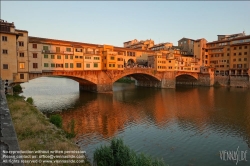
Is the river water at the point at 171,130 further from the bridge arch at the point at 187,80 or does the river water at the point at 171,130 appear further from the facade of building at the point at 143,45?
the facade of building at the point at 143,45

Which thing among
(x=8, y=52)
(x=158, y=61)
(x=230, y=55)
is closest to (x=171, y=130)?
(x=8, y=52)

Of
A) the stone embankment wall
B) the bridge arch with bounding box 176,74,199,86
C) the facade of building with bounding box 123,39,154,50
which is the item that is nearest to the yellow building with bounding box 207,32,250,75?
the bridge arch with bounding box 176,74,199,86

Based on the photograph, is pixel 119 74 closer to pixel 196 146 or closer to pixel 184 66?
pixel 184 66

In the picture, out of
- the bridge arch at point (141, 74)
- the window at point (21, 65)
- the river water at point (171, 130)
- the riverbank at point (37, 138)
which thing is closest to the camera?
the riverbank at point (37, 138)

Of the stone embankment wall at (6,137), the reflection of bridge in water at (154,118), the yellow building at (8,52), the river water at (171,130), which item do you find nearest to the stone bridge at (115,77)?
the yellow building at (8,52)

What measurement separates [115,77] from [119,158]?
5025 centimetres

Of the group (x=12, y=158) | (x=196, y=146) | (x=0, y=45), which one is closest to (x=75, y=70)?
(x=0, y=45)

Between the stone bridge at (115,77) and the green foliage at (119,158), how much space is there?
123 feet

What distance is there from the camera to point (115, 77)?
2441 inches

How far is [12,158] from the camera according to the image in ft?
25.4

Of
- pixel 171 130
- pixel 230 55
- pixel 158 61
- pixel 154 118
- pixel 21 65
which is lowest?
pixel 171 130

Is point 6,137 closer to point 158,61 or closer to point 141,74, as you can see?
point 141,74

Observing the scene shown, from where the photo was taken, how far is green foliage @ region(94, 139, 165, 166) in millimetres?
11633

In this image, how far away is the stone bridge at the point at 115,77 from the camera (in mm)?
53763
